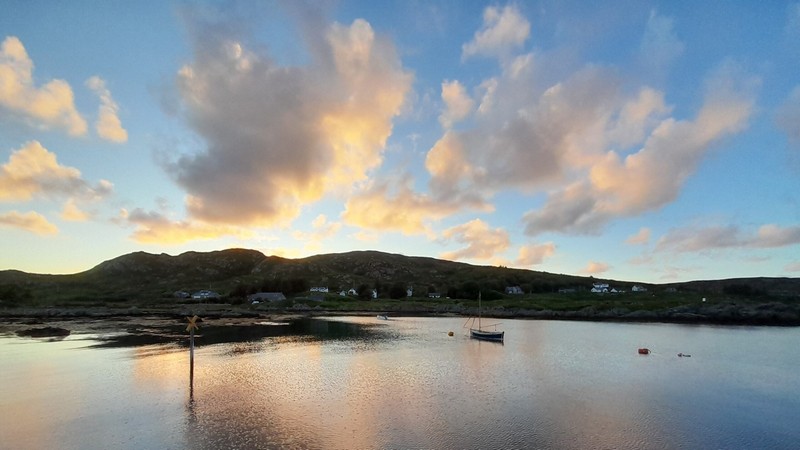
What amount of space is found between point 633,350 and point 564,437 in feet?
150

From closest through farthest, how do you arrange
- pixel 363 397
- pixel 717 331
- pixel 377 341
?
pixel 363 397, pixel 377 341, pixel 717 331

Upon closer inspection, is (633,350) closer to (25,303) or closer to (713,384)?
(713,384)

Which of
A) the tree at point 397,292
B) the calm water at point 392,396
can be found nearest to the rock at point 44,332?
the calm water at point 392,396

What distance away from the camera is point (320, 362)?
164 feet

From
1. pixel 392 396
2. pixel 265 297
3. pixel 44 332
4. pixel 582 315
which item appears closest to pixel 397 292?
pixel 265 297

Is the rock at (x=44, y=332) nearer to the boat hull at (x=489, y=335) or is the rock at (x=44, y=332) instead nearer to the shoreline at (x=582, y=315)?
the shoreline at (x=582, y=315)

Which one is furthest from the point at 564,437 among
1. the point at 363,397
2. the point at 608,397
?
the point at 363,397

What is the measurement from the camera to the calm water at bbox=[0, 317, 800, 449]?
24609 mm

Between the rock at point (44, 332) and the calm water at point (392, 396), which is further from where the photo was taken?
the rock at point (44, 332)

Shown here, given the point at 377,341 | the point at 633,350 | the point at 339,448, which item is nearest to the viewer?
the point at 339,448

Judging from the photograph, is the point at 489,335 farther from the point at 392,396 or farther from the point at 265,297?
the point at 265,297

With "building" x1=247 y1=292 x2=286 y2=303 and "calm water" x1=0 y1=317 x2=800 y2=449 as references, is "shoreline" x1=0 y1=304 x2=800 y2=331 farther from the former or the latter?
"calm water" x1=0 y1=317 x2=800 y2=449

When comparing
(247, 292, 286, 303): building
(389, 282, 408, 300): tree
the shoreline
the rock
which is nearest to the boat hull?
the shoreline

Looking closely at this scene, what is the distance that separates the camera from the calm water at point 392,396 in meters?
24.6
